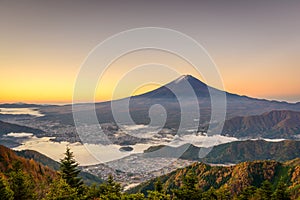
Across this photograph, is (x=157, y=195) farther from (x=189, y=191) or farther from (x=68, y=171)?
(x=68, y=171)

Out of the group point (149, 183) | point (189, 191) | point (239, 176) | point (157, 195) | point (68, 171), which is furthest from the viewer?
point (149, 183)

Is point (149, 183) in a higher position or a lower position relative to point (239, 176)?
lower

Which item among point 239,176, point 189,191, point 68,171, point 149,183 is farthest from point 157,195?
point 239,176

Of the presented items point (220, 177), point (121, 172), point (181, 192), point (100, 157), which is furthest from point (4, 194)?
point (100, 157)

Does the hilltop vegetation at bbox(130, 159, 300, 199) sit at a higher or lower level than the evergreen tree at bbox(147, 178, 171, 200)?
lower

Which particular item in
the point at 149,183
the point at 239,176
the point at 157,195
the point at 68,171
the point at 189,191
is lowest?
the point at 149,183

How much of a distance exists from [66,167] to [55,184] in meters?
2.27

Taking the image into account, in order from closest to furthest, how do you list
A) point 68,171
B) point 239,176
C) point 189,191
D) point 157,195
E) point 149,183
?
1. point 68,171
2. point 157,195
3. point 189,191
4. point 239,176
5. point 149,183

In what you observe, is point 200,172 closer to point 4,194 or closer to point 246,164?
point 246,164

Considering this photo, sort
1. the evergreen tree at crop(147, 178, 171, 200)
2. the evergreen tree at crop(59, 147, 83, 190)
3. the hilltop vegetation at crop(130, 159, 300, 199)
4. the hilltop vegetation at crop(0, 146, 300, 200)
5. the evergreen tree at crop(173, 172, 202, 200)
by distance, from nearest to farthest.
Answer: the evergreen tree at crop(147, 178, 171, 200)
the hilltop vegetation at crop(0, 146, 300, 200)
the evergreen tree at crop(59, 147, 83, 190)
the evergreen tree at crop(173, 172, 202, 200)
the hilltop vegetation at crop(130, 159, 300, 199)

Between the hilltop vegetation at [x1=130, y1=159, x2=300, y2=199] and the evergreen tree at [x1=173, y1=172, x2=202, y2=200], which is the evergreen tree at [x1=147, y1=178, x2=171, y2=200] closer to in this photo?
the evergreen tree at [x1=173, y1=172, x2=202, y2=200]

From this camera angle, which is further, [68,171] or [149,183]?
[149,183]

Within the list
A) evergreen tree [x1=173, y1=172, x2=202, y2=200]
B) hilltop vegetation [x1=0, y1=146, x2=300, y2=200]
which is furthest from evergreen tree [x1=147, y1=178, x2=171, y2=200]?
evergreen tree [x1=173, y1=172, x2=202, y2=200]

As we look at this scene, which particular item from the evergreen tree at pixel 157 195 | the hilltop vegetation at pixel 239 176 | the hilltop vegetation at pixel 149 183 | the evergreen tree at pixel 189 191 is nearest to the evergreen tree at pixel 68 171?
the hilltop vegetation at pixel 149 183
